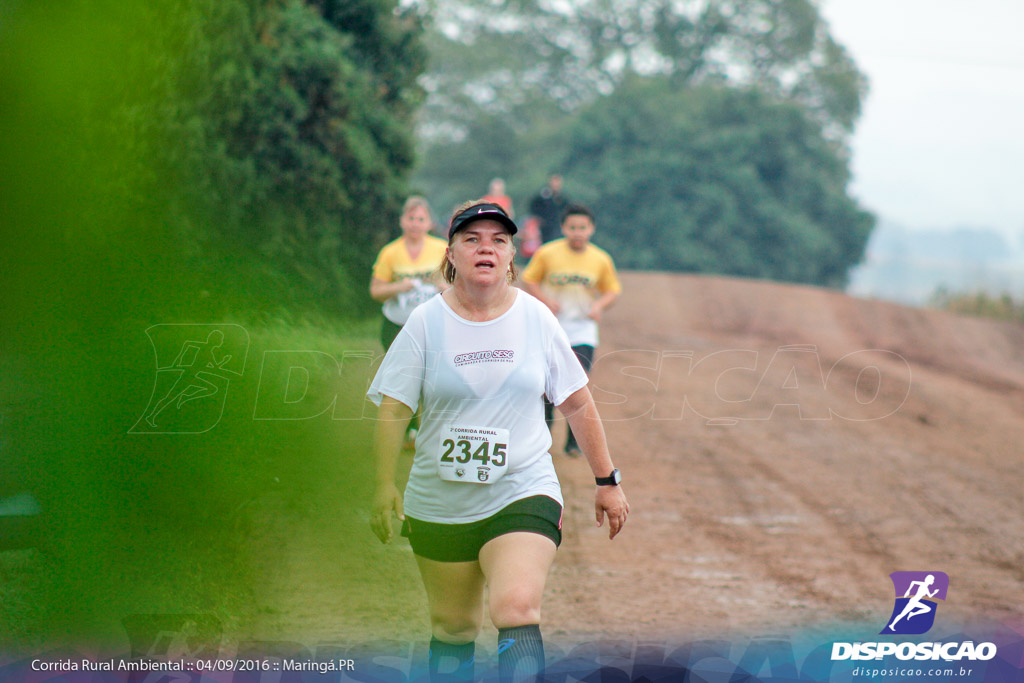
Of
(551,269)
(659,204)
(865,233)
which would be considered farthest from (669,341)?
(865,233)

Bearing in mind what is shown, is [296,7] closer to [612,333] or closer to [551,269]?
[551,269]

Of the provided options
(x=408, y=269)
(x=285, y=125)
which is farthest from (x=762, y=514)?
(x=285, y=125)

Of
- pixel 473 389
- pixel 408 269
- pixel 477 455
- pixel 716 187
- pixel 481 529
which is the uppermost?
pixel 716 187

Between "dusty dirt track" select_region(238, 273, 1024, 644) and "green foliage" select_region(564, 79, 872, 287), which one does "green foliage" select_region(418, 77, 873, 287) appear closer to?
"green foliage" select_region(564, 79, 872, 287)

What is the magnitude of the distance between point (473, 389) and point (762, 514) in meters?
5.55

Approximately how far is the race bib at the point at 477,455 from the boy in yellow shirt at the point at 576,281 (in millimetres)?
4508

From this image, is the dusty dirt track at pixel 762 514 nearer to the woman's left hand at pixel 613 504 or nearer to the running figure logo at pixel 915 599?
the running figure logo at pixel 915 599

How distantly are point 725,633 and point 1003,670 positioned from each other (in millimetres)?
1494

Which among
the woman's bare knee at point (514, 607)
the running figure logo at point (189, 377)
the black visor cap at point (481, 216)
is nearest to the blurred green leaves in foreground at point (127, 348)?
the running figure logo at point (189, 377)

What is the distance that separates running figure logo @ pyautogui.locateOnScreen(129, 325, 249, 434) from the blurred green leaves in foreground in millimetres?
13

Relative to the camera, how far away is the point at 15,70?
5.58 metres

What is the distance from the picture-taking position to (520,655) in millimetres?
3363

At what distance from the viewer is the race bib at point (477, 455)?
3646 millimetres

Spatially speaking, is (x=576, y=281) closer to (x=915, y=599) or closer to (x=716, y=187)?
(x=915, y=599)
